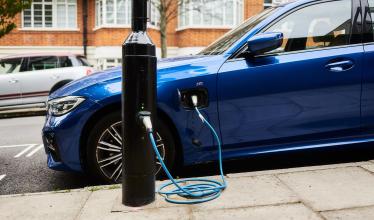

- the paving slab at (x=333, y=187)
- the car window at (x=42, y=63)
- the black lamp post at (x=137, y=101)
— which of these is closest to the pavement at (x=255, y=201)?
the paving slab at (x=333, y=187)

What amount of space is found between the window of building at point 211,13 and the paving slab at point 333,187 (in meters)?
17.4

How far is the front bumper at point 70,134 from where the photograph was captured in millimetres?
4016

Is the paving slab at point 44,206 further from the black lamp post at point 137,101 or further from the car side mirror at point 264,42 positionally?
the car side mirror at point 264,42

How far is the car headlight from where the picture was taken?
161 inches

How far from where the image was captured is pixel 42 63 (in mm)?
12859

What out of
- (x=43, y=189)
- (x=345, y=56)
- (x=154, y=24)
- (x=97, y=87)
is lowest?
(x=43, y=189)

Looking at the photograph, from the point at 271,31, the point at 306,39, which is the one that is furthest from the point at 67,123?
the point at 306,39

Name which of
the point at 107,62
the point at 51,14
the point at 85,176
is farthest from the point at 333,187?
the point at 51,14

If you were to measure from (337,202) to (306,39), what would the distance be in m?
1.79

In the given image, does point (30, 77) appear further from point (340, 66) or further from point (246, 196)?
point (246, 196)

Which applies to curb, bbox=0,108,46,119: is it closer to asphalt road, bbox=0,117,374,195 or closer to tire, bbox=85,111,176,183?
asphalt road, bbox=0,117,374,195

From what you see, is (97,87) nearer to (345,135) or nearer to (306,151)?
(306,151)

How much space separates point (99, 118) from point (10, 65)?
9608mm

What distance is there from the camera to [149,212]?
10.5 ft
